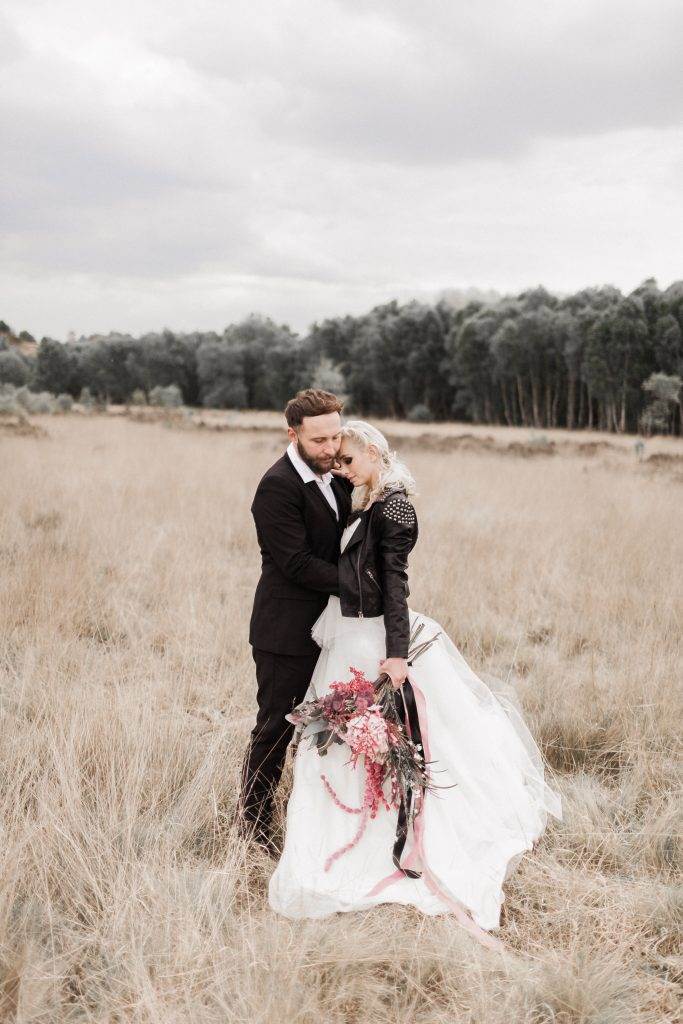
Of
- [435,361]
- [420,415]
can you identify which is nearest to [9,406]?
[420,415]

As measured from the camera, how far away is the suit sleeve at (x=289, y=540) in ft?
9.34

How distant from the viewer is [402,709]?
3080 millimetres

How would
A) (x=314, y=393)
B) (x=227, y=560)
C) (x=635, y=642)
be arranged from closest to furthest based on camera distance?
(x=314, y=393) < (x=635, y=642) < (x=227, y=560)

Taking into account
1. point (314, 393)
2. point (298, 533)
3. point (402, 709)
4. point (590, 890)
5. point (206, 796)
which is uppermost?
point (314, 393)

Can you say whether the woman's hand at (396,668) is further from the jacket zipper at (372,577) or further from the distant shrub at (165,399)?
the distant shrub at (165,399)

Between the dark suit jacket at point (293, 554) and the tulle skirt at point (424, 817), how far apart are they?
0.12 m

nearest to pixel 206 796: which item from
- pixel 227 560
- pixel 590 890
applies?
pixel 590 890

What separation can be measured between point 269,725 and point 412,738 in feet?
2.06

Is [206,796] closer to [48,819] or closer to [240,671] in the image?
[48,819]

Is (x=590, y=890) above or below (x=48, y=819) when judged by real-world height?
below

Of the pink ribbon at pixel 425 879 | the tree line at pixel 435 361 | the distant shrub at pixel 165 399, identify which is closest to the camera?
the pink ribbon at pixel 425 879

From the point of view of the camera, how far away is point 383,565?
9.36ft

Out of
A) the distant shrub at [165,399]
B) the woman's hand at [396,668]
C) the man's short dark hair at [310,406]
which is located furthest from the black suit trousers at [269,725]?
the distant shrub at [165,399]

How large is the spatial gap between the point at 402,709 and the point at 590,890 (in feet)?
3.46
